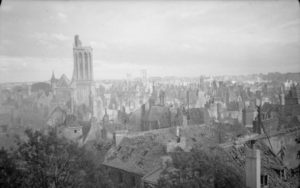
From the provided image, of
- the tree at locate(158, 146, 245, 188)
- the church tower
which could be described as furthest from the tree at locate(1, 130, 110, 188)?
the church tower

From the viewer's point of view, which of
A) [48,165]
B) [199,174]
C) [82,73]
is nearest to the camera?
[199,174]

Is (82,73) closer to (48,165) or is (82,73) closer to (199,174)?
(48,165)

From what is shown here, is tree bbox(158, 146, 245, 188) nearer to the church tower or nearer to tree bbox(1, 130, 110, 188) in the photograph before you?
tree bbox(1, 130, 110, 188)

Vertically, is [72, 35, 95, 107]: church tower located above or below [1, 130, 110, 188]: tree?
above

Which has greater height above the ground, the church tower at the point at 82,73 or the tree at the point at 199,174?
the church tower at the point at 82,73

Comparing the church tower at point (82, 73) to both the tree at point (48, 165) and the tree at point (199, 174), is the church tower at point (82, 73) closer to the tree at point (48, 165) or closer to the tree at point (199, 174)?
the tree at point (48, 165)

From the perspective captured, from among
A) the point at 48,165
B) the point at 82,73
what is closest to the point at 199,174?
the point at 48,165

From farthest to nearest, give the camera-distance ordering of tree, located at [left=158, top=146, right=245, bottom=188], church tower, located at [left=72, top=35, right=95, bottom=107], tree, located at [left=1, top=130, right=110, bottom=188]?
church tower, located at [left=72, top=35, right=95, bottom=107], tree, located at [left=1, top=130, right=110, bottom=188], tree, located at [left=158, top=146, right=245, bottom=188]

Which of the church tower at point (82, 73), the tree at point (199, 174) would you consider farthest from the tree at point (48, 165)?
the church tower at point (82, 73)
